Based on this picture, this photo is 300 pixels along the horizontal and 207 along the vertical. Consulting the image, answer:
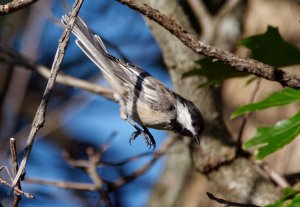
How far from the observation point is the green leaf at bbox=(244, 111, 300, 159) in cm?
258

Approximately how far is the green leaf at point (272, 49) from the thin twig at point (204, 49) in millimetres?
797

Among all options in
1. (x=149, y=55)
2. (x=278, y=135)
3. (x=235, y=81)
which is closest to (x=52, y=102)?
(x=149, y=55)

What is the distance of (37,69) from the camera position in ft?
13.5

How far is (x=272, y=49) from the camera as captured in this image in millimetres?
3141

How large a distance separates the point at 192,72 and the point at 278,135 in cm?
72

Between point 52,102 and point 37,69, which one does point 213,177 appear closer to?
point 37,69

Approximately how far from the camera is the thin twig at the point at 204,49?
2.19 metres

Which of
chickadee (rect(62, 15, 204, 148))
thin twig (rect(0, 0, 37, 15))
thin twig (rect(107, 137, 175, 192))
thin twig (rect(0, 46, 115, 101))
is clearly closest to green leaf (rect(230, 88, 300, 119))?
chickadee (rect(62, 15, 204, 148))

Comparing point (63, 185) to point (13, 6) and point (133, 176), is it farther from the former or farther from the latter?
point (13, 6)

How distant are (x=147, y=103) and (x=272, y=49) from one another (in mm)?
788

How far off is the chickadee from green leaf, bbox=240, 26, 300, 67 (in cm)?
54

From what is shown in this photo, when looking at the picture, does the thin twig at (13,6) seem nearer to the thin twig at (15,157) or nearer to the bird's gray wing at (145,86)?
the thin twig at (15,157)

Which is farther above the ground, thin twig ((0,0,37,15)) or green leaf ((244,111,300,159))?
thin twig ((0,0,37,15))

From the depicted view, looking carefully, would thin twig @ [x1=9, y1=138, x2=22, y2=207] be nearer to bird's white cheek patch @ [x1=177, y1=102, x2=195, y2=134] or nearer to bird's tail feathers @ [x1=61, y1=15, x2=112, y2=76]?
bird's tail feathers @ [x1=61, y1=15, x2=112, y2=76]
